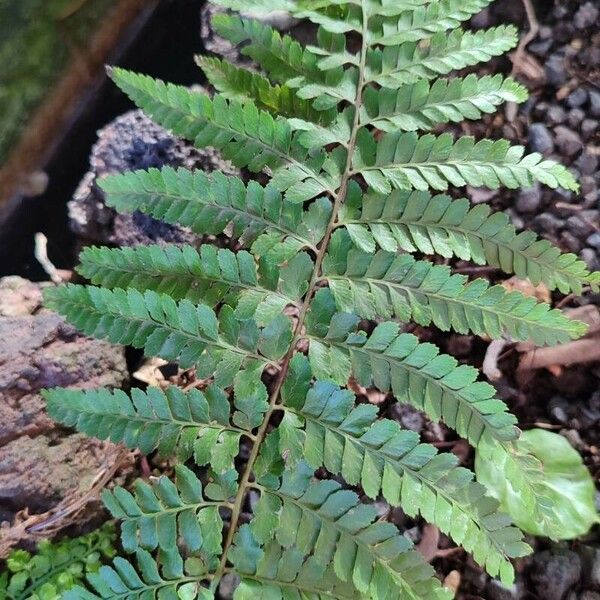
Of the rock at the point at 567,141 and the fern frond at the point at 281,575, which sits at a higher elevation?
the rock at the point at 567,141

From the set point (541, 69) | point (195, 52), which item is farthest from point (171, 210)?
point (541, 69)

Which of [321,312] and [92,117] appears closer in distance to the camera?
[321,312]

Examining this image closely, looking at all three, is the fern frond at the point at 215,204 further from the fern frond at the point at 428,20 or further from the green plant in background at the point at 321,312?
the fern frond at the point at 428,20

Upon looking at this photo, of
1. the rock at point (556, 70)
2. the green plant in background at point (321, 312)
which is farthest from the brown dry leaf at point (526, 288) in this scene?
the rock at point (556, 70)

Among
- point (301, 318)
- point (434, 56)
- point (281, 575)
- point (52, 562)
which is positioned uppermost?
point (434, 56)

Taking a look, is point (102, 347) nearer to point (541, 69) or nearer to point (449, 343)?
point (449, 343)

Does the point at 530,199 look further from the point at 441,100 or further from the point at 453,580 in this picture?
the point at 453,580

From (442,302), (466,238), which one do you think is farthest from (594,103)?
(442,302)
